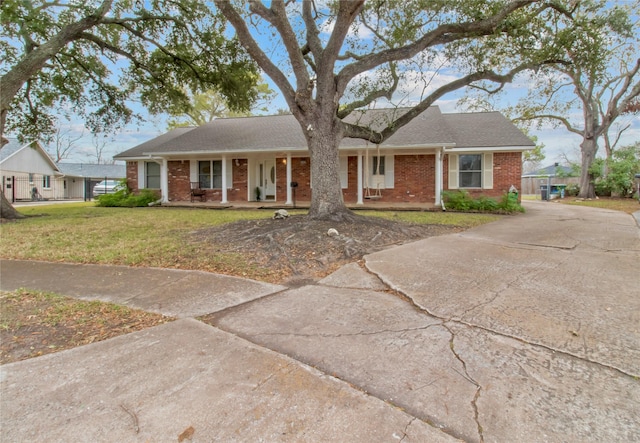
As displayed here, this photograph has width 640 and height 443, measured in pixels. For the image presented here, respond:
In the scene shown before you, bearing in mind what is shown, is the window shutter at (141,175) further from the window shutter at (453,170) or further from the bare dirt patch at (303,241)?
the window shutter at (453,170)

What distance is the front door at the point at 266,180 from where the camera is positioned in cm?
1738

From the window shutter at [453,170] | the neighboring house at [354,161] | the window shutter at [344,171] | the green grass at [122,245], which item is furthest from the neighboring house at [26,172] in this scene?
the window shutter at [453,170]

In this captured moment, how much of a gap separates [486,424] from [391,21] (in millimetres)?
10361

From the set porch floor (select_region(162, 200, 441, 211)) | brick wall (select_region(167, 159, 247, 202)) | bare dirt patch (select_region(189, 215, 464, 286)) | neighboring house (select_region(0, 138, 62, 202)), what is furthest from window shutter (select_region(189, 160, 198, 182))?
neighboring house (select_region(0, 138, 62, 202))

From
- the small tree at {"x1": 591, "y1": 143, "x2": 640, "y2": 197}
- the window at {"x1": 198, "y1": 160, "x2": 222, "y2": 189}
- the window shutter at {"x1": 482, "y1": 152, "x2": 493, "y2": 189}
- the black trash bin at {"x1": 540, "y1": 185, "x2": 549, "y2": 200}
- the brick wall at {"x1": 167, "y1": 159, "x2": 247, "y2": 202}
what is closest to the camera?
the window shutter at {"x1": 482, "y1": 152, "x2": 493, "y2": 189}

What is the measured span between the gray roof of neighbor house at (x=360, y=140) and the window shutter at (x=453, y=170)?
668mm

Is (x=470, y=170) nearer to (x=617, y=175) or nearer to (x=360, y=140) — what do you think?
(x=360, y=140)

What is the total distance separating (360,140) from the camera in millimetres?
14352

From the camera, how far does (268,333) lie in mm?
2953

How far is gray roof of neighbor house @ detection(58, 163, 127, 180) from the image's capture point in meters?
38.8

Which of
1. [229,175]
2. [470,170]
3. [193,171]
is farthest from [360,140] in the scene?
[193,171]

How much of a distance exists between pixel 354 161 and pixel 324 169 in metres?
8.21

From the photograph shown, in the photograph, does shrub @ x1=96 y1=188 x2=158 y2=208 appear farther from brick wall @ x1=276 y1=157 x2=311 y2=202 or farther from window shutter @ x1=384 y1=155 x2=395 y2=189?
window shutter @ x1=384 y1=155 x2=395 y2=189

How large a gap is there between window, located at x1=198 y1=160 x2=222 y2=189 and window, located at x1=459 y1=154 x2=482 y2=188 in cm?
1116
